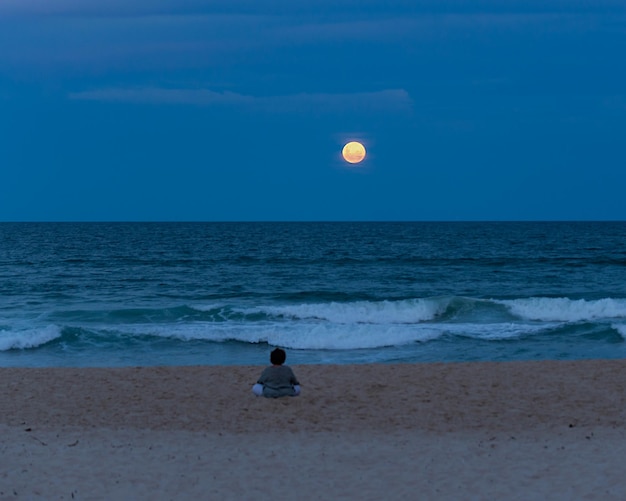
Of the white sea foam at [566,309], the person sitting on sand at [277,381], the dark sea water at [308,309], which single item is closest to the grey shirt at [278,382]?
the person sitting on sand at [277,381]

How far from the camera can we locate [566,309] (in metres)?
26.5

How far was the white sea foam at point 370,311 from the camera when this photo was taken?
2602 cm

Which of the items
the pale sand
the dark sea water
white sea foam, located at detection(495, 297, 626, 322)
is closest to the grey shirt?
the pale sand

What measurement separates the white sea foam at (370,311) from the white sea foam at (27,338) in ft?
25.5

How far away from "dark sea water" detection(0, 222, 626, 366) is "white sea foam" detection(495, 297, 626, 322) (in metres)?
0.07

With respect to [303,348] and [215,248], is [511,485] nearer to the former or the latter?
[303,348]

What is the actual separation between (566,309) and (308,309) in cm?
932

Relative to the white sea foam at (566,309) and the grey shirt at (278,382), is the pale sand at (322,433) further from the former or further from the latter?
the white sea foam at (566,309)

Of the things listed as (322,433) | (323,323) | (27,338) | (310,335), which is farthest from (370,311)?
(322,433)

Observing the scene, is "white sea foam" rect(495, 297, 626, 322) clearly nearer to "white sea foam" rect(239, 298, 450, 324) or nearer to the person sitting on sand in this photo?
"white sea foam" rect(239, 298, 450, 324)

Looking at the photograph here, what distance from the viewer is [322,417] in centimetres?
1098

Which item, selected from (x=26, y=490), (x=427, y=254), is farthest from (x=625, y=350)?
(x=427, y=254)

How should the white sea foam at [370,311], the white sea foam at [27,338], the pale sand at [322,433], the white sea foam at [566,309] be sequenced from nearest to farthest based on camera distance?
the pale sand at [322,433] → the white sea foam at [27,338] → the white sea foam at [566,309] → the white sea foam at [370,311]

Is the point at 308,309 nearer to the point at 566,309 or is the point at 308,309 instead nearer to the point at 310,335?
the point at 310,335
